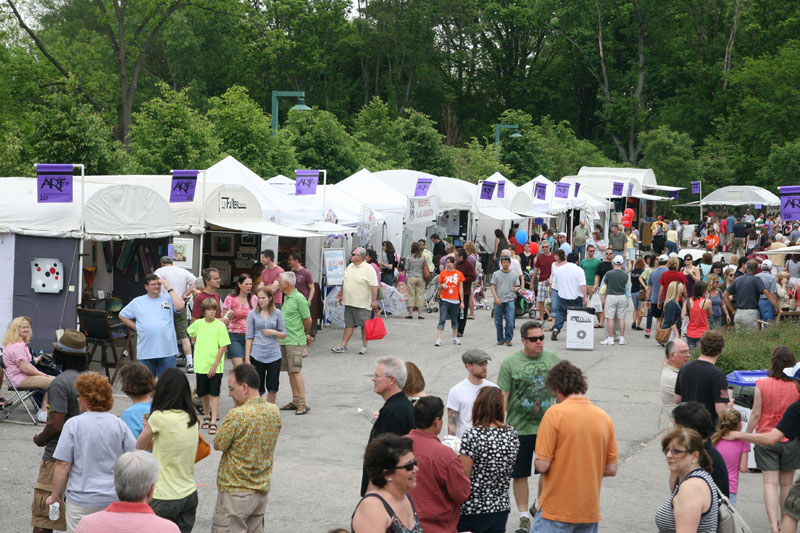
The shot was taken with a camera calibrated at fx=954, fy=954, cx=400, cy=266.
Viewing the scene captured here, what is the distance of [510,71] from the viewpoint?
70.0 meters

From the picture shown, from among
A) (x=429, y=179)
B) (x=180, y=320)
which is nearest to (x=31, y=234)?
(x=180, y=320)

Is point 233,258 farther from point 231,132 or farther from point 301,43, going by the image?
point 301,43

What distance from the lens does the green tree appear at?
23141 mm

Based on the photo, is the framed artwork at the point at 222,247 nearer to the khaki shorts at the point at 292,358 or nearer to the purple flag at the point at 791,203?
the khaki shorts at the point at 292,358

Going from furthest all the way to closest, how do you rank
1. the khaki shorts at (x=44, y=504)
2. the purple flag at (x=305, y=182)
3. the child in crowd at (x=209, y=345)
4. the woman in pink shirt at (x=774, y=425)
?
the purple flag at (x=305, y=182) < the child in crowd at (x=209, y=345) < the woman in pink shirt at (x=774, y=425) < the khaki shorts at (x=44, y=504)

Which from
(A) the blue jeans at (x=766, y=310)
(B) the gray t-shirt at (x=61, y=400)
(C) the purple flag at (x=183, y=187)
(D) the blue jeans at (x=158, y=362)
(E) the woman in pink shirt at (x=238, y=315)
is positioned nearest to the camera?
(B) the gray t-shirt at (x=61, y=400)

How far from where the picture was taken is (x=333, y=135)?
30156 millimetres

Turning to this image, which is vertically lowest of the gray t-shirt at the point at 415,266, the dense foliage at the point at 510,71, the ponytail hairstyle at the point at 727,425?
the ponytail hairstyle at the point at 727,425

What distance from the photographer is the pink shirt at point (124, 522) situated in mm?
4250

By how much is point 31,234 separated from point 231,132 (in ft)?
45.0

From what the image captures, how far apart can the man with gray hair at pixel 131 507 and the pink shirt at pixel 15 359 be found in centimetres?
652

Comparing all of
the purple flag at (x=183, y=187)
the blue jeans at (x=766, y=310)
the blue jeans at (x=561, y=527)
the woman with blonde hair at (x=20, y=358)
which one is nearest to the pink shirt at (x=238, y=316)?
the woman with blonde hair at (x=20, y=358)

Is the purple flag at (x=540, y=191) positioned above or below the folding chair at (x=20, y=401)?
above

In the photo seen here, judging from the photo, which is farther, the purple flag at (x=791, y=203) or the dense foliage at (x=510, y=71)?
the dense foliage at (x=510, y=71)
